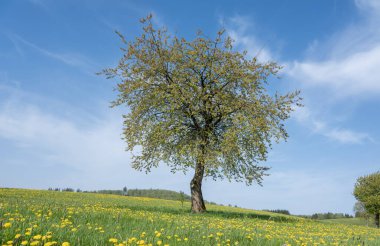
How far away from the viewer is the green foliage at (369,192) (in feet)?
183

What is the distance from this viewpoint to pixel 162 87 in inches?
966

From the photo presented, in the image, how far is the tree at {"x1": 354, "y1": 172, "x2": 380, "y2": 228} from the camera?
183 feet

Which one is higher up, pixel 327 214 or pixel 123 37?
pixel 123 37

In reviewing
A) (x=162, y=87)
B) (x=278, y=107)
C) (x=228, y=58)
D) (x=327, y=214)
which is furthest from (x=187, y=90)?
(x=327, y=214)

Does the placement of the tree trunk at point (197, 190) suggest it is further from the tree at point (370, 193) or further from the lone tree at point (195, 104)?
the tree at point (370, 193)

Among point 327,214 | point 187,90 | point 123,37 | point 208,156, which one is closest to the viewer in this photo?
point 208,156

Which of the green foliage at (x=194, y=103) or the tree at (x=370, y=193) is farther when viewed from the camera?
the tree at (x=370, y=193)

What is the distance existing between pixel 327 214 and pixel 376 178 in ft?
187

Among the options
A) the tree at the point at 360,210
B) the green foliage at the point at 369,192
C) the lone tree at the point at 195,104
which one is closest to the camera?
the lone tree at the point at 195,104

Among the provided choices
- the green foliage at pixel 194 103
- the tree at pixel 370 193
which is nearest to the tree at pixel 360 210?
the tree at pixel 370 193

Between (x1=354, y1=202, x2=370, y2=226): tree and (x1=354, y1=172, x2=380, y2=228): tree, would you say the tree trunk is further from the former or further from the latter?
(x1=354, y1=202, x2=370, y2=226): tree

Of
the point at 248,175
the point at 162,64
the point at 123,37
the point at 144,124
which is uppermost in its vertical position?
the point at 123,37

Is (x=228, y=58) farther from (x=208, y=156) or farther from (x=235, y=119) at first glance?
(x=208, y=156)

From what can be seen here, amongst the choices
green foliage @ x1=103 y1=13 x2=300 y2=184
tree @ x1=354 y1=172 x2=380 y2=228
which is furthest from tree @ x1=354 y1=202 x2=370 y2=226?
green foliage @ x1=103 y1=13 x2=300 y2=184
